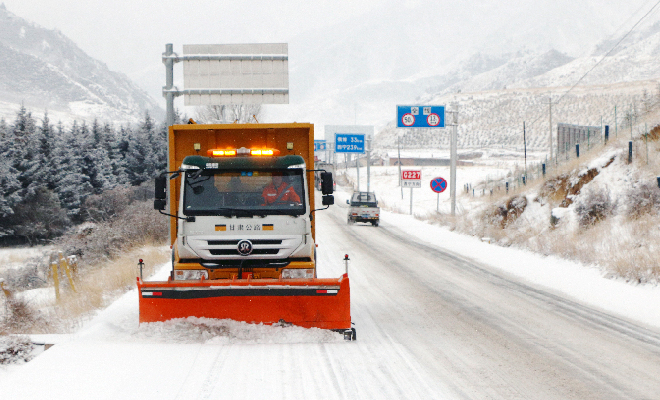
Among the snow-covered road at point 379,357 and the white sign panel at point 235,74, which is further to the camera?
the white sign panel at point 235,74

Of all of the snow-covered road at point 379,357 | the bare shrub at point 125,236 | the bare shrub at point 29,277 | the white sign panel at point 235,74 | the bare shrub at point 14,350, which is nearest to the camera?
the snow-covered road at point 379,357

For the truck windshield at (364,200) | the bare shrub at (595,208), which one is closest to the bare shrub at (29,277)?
the truck windshield at (364,200)

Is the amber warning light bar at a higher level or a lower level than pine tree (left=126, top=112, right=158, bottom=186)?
lower

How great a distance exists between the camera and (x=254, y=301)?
7820mm

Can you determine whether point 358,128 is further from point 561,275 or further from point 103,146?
point 561,275

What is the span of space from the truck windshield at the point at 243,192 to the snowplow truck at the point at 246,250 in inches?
0.6

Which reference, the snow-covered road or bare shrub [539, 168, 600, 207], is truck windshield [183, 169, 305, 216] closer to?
the snow-covered road

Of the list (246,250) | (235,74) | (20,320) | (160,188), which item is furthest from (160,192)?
(235,74)

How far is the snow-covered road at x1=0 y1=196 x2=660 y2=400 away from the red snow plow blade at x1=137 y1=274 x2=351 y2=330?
0.52 feet

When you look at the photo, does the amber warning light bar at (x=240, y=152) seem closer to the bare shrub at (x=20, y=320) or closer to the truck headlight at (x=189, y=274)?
the truck headlight at (x=189, y=274)

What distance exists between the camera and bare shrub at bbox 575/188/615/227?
17562 mm

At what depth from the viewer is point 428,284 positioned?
13.1m

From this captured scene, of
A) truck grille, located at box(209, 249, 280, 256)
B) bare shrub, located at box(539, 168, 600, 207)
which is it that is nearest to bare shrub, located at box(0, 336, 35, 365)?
truck grille, located at box(209, 249, 280, 256)

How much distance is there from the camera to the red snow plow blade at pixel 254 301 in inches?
302
